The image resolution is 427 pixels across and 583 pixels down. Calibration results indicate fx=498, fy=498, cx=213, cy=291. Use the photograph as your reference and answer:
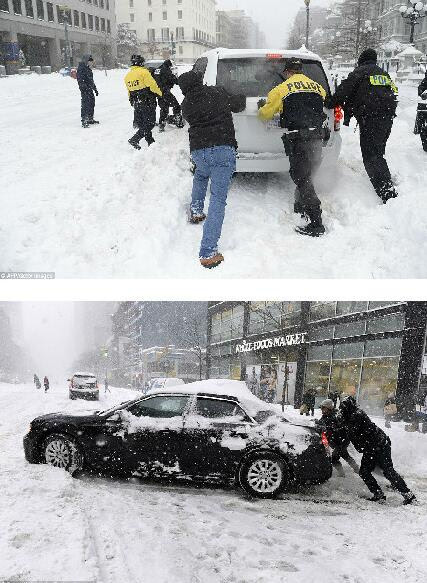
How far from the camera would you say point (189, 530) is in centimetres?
269

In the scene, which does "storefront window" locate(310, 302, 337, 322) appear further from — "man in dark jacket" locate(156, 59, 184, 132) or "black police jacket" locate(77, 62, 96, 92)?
"black police jacket" locate(77, 62, 96, 92)

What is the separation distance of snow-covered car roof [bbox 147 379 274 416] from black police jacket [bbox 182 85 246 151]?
1412 millimetres

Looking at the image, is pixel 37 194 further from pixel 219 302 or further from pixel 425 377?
pixel 425 377

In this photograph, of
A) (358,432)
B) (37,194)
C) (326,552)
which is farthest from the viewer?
(358,432)

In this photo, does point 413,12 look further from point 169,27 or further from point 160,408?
→ point 160,408

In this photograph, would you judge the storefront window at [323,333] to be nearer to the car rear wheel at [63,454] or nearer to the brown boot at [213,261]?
the brown boot at [213,261]

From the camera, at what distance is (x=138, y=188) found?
3041mm

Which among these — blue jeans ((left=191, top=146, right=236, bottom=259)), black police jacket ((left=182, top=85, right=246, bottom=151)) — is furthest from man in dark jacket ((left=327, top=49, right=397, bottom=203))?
blue jeans ((left=191, top=146, right=236, bottom=259))

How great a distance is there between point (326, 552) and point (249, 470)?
583mm

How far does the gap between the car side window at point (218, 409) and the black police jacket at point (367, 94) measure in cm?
186

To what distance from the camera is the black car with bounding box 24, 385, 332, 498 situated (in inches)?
115

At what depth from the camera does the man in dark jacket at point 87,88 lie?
2.73 m

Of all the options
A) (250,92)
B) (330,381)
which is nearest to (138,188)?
(250,92)

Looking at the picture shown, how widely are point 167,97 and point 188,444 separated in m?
2.08
